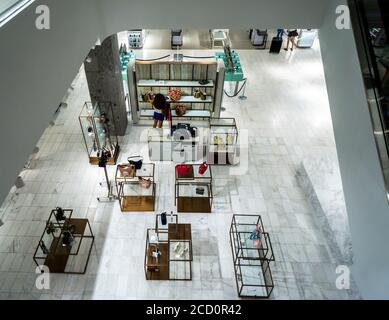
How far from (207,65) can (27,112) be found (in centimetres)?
849

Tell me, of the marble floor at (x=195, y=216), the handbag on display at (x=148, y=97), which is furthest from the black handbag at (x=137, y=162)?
the handbag on display at (x=148, y=97)

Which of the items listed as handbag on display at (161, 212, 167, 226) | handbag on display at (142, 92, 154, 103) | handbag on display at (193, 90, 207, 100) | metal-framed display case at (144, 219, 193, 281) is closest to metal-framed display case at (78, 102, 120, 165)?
handbag on display at (142, 92, 154, 103)

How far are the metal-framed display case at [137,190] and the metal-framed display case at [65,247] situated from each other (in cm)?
135

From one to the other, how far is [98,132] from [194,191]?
3790 millimetres

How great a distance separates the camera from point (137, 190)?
9.47m

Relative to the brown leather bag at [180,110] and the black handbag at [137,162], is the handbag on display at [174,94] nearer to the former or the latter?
the brown leather bag at [180,110]

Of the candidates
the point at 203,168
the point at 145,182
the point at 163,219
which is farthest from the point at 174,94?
the point at 163,219

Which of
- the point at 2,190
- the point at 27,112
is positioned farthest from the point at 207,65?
the point at 2,190

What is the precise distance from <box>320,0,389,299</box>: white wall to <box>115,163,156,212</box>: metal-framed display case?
576 centimetres

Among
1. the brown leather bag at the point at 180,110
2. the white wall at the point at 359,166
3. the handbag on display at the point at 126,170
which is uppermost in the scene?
the brown leather bag at the point at 180,110

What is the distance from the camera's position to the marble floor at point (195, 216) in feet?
23.7

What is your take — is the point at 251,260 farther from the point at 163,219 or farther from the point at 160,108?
the point at 160,108

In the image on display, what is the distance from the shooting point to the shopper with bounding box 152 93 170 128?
34.3 ft

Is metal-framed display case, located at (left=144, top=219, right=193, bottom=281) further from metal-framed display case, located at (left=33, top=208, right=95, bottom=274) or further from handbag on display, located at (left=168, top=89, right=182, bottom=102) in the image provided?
handbag on display, located at (left=168, top=89, right=182, bottom=102)
